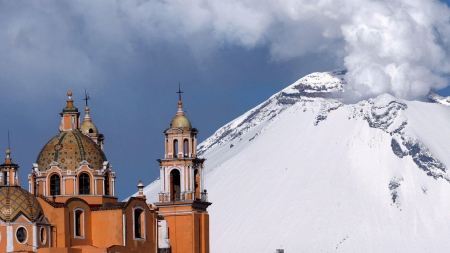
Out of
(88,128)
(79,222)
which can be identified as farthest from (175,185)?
(79,222)

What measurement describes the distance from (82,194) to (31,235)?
35.6ft

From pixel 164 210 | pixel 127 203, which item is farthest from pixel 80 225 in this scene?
pixel 164 210

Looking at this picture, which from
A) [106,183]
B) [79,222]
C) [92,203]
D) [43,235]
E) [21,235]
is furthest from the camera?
[106,183]

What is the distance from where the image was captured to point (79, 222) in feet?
326

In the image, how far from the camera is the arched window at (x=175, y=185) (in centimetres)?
11288

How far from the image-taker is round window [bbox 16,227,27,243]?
92.1m

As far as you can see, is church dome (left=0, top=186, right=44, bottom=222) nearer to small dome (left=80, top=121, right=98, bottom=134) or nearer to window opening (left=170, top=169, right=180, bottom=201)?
window opening (left=170, top=169, right=180, bottom=201)

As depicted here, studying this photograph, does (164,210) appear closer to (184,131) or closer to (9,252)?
(184,131)

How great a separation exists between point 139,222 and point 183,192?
9.01m

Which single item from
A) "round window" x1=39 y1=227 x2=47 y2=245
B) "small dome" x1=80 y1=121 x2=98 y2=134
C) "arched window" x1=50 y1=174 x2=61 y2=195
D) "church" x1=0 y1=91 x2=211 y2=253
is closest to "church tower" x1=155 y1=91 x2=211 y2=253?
"church" x1=0 y1=91 x2=211 y2=253

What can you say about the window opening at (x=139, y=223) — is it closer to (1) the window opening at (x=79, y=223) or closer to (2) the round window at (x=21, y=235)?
(1) the window opening at (x=79, y=223)

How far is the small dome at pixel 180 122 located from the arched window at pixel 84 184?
1266cm

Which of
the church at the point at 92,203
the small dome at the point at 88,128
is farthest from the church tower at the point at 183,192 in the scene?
the small dome at the point at 88,128

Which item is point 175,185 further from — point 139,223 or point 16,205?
point 16,205
